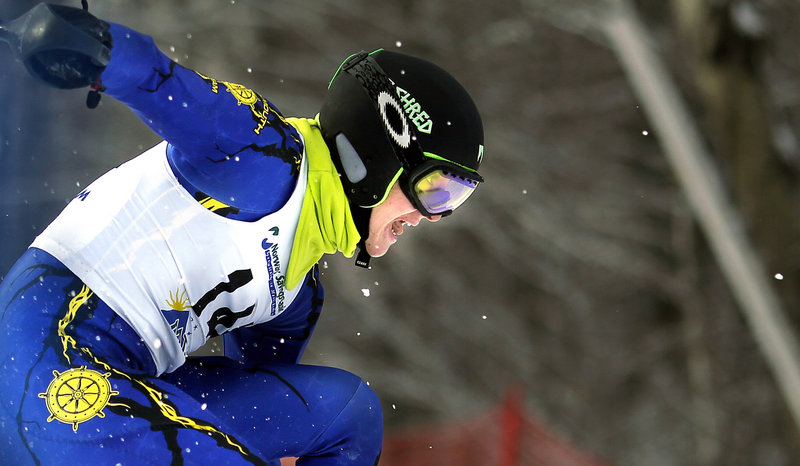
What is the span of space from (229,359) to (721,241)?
10.8 ft

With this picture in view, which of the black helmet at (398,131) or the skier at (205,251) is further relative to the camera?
the black helmet at (398,131)

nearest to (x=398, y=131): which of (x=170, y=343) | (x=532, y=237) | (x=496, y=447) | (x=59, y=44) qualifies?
(x=170, y=343)

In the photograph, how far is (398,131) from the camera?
161cm

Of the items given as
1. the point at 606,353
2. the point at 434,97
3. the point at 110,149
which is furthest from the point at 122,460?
the point at 606,353

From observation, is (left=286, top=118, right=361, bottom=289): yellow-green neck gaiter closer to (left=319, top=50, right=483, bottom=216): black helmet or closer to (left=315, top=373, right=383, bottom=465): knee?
(left=319, top=50, right=483, bottom=216): black helmet

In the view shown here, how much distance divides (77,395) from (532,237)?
238 inches

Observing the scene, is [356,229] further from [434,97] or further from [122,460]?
[122,460]

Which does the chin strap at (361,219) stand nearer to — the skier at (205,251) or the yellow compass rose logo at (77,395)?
the skier at (205,251)

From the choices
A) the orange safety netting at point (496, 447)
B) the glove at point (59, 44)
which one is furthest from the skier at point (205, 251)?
the orange safety netting at point (496, 447)

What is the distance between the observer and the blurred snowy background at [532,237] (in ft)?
21.4

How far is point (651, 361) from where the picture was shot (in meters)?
7.39

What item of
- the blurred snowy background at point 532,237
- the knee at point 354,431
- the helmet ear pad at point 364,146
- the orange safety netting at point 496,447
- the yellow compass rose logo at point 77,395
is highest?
the helmet ear pad at point 364,146

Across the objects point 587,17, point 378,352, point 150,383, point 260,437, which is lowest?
point 378,352

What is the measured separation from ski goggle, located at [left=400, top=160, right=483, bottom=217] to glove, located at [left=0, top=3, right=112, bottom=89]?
60cm
